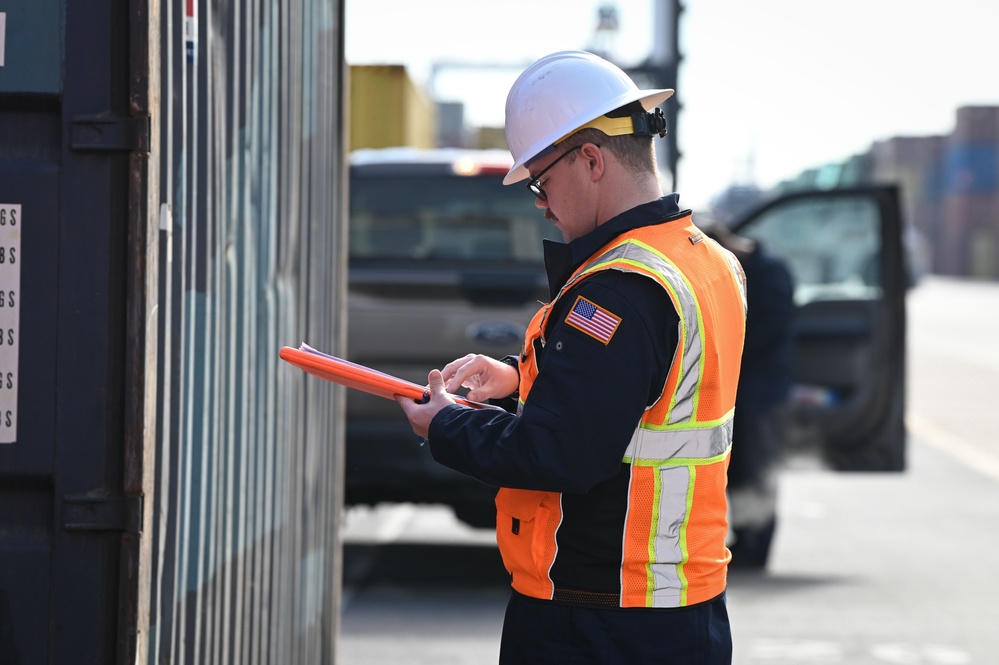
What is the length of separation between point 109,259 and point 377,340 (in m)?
4.33

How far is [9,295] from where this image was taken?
3.04 metres

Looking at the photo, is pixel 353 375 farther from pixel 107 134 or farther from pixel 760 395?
pixel 760 395

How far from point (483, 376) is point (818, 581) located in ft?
20.3

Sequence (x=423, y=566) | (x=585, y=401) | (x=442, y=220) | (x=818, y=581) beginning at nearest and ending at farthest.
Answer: (x=585, y=401), (x=442, y=220), (x=818, y=581), (x=423, y=566)

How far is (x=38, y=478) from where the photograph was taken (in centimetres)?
307

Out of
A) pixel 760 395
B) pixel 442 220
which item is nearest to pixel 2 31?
pixel 442 220

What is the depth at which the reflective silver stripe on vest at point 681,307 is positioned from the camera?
2.74 metres

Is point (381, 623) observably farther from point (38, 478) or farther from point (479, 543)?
point (38, 478)

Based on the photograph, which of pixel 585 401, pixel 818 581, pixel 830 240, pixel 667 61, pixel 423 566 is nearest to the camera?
pixel 585 401

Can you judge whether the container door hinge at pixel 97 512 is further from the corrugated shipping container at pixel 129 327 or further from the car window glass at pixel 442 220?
the car window glass at pixel 442 220

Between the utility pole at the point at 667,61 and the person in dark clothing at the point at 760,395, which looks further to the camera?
the utility pole at the point at 667,61

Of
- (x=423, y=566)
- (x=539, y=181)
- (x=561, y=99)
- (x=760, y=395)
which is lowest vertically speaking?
→ (x=423, y=566)

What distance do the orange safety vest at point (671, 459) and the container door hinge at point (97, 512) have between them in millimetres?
801

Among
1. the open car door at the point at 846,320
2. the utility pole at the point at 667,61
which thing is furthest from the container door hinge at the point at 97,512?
the open car door at the point at 846,320
